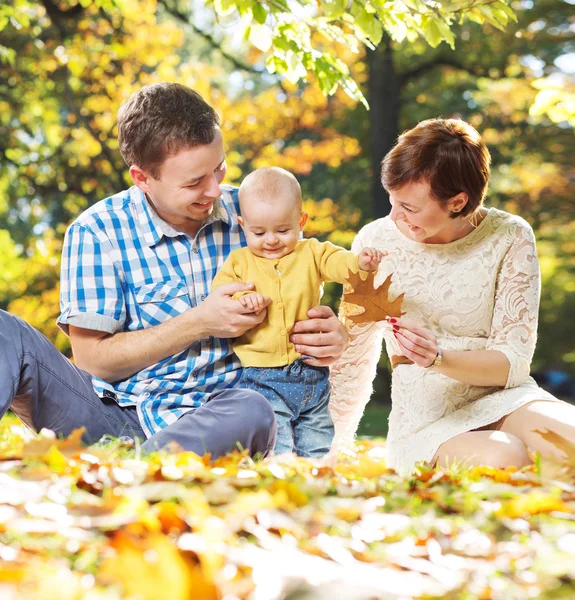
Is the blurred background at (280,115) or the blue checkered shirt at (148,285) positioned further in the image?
the blurred background at (280,115)

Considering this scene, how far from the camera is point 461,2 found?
3.20 meters

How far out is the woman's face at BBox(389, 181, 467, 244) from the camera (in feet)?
9.22

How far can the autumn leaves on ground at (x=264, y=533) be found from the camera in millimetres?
1167

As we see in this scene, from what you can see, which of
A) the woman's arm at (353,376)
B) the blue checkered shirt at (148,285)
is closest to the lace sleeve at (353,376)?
the woman's arm at (353,376)

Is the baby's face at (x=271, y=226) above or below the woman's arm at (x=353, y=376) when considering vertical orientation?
above

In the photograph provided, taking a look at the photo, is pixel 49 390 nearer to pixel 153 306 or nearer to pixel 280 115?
pixel 153 306

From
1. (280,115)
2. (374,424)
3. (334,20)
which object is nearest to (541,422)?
(334,20)

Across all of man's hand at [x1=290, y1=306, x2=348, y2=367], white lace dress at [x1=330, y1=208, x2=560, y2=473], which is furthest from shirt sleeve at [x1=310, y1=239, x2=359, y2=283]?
white lace dress at [x1=330, y1=208, x2=560, y2=473]

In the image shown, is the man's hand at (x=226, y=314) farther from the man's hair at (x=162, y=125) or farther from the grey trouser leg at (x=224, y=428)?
the man's hair at (x=162, y=125)

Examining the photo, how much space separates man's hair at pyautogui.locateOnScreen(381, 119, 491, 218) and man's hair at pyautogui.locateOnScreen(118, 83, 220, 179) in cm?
70

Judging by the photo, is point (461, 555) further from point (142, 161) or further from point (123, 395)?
point (142, 161)

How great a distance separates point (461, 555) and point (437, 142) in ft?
5.98

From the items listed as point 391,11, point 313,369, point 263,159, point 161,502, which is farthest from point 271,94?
point 161,502

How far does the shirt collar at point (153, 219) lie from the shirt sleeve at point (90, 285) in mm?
154
